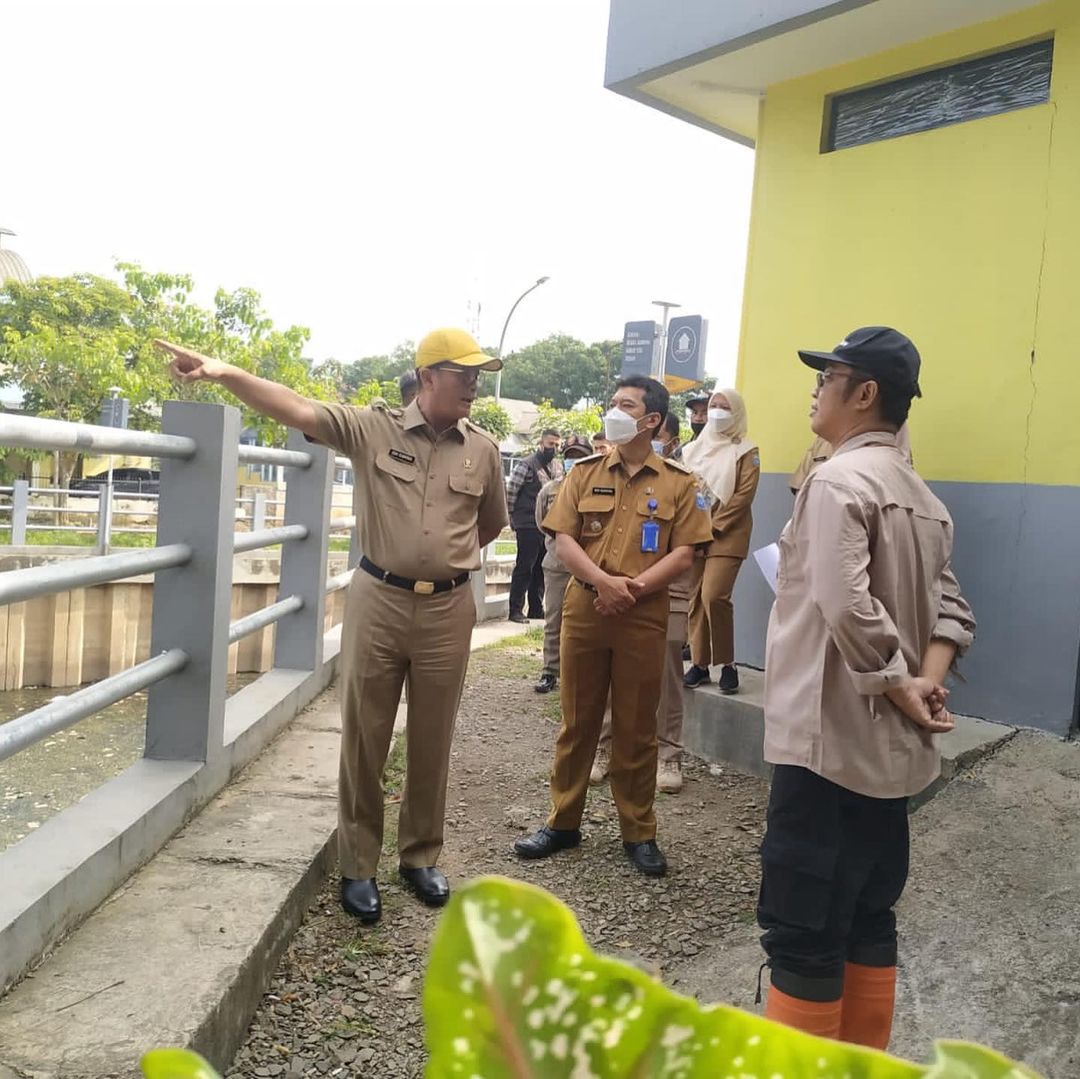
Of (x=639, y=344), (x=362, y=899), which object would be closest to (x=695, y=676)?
(x=362, y=899)

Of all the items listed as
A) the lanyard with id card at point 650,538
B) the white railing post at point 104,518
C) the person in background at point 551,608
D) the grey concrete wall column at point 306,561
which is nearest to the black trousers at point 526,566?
the person in background at point 551,608

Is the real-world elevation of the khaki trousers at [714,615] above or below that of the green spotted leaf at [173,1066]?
below

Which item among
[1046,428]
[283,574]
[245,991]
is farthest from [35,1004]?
[1046,428]

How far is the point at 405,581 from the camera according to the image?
3.24 m

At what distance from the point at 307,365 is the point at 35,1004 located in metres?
31.5

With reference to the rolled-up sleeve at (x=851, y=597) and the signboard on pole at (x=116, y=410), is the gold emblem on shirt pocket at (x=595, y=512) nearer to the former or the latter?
the rolled-up sleeve at (x=851, y=597)

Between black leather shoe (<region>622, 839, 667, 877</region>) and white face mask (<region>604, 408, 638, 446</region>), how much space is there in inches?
60.0

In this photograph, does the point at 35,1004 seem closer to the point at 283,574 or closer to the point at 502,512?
the point at 502,512

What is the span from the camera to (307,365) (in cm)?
3228

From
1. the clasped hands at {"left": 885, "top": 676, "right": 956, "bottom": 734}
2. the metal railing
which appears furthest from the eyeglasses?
the metal railing

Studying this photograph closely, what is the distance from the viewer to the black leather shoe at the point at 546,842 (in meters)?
3.90

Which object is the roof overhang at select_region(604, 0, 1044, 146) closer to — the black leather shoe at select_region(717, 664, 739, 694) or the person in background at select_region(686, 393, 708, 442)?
the person in background at select_region(686, 393, 708, 442)

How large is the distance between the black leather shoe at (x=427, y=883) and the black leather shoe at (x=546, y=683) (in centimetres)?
311

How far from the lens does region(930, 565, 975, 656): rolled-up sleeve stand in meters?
2.40
